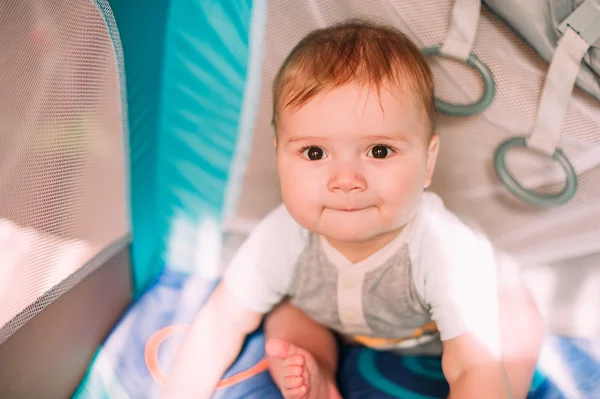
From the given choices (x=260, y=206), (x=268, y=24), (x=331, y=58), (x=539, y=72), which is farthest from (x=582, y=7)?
(x=260, y=206)

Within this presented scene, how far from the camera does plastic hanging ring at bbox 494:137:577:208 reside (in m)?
0.76

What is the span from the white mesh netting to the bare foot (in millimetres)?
331

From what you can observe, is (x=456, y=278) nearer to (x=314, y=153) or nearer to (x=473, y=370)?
(x=473, y=370)

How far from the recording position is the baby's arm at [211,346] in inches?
29.2

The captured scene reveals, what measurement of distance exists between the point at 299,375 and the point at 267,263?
18 centimetres

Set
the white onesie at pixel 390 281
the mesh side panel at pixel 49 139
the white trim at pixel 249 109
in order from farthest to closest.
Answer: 1. the white trim at pixel 249 109
2. the white onesie at pixel 390 281
3. the mesh side panel at pixel 49 139

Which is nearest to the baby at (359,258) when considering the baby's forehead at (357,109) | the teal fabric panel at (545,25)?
→ the baby's forehead at (357,109)

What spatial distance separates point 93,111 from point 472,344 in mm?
528

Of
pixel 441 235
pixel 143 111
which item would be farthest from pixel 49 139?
pixel 441 235

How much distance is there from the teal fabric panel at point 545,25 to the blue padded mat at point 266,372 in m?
0.36

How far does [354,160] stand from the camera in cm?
63

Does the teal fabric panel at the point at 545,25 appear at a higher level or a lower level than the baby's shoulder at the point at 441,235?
higher

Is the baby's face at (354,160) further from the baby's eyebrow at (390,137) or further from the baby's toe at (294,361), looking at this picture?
the baby's toe at (294,361)

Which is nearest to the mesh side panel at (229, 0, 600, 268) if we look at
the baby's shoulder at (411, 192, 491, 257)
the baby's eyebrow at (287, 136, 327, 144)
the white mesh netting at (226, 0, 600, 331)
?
the white mesh netting at (226, 0, 600, 331)
